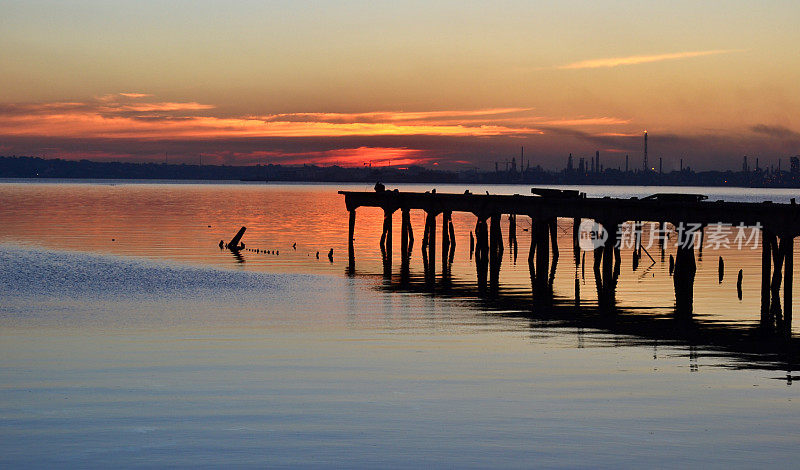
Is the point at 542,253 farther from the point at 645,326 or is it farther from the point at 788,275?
the point at 645,326

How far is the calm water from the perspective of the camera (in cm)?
1767

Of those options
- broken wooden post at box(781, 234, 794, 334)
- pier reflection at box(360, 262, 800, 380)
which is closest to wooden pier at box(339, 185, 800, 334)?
broken wooden post at box(781, 234, 794, 334)

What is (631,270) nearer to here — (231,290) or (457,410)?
(231,290)

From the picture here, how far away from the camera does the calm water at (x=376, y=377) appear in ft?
58.0

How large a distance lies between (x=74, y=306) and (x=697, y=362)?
23729 mm

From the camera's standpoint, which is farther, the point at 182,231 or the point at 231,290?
the point at 182,231

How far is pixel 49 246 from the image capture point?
73.4 metres

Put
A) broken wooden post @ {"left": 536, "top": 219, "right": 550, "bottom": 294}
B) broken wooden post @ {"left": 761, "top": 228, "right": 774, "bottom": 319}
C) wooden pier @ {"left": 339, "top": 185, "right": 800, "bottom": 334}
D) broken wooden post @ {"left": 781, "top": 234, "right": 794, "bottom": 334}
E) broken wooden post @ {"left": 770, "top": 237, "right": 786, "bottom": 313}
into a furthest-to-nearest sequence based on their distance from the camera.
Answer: broken wooden post @ {"left": 536, "top": 219, "right": 550, "bottom": 294} < broken wooden post @ {"left": 761, "top": 228, "right": 774, "bottom": 319} < wooden pier @ {"left": 339, "top": 185, "right": 800, "bottom": 334} < broken wooden post @ {"left": 770, "top": 237, "right": 786, "bottom": 313} < broken wooden post @ {"left": 781, "top": 234, "right": 794, "bottom": 334}

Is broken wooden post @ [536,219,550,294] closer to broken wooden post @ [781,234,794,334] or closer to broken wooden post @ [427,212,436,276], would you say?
broken wooden post @ [427,212,436,276]

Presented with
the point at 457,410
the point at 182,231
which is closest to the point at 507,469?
the point at 457,410

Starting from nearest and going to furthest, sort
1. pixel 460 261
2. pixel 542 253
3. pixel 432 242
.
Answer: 1. pixel 542 253
2. pixel 432 242
3. pixel 460 261

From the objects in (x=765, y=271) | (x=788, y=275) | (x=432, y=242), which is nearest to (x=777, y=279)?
(x=765, y=271)

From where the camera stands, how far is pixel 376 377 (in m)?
24.2

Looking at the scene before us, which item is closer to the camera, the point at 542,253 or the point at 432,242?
the point at 542,253
